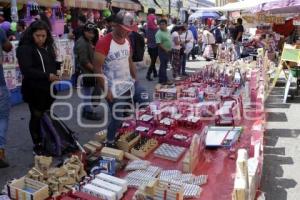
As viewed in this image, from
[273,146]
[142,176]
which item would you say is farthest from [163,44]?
[142,176]

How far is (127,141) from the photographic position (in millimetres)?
4297

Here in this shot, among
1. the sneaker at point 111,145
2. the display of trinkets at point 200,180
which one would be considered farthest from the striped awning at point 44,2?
the display of trinkets at point 200,180

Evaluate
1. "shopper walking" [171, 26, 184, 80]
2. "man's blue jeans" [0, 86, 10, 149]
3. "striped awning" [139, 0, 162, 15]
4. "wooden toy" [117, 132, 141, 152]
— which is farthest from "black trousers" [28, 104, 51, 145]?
"striped awning" [139, 0, 162, 15]

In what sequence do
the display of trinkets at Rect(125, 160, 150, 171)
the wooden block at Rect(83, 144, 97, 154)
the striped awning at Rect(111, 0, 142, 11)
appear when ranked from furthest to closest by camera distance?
the striped awning at Rect(111, 0, 142, 11)
the wooden block at Rect(83, 144, 97, 154)
the display of trinkets at Rect(125, 160, 150, 171)

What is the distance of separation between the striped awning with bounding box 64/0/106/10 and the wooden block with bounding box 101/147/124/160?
23.9 feet

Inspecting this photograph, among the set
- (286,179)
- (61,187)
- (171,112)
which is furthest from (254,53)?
(61,187)

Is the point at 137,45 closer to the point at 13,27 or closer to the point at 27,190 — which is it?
the point at 13,27

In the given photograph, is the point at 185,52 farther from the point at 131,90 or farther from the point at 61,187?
the point at 61,187

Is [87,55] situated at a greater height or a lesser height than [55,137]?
greater

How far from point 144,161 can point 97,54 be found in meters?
1.22

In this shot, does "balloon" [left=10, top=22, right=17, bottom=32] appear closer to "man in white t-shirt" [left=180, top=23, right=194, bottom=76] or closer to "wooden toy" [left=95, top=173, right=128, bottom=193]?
"wooden toy" [left=95, top=173, right=128, bottom=193]

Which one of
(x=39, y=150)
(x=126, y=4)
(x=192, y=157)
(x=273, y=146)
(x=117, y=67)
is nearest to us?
(x=192, y=157)

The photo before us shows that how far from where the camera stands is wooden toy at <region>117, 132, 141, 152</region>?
424 cm

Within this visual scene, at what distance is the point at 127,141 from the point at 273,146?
1866 mm
